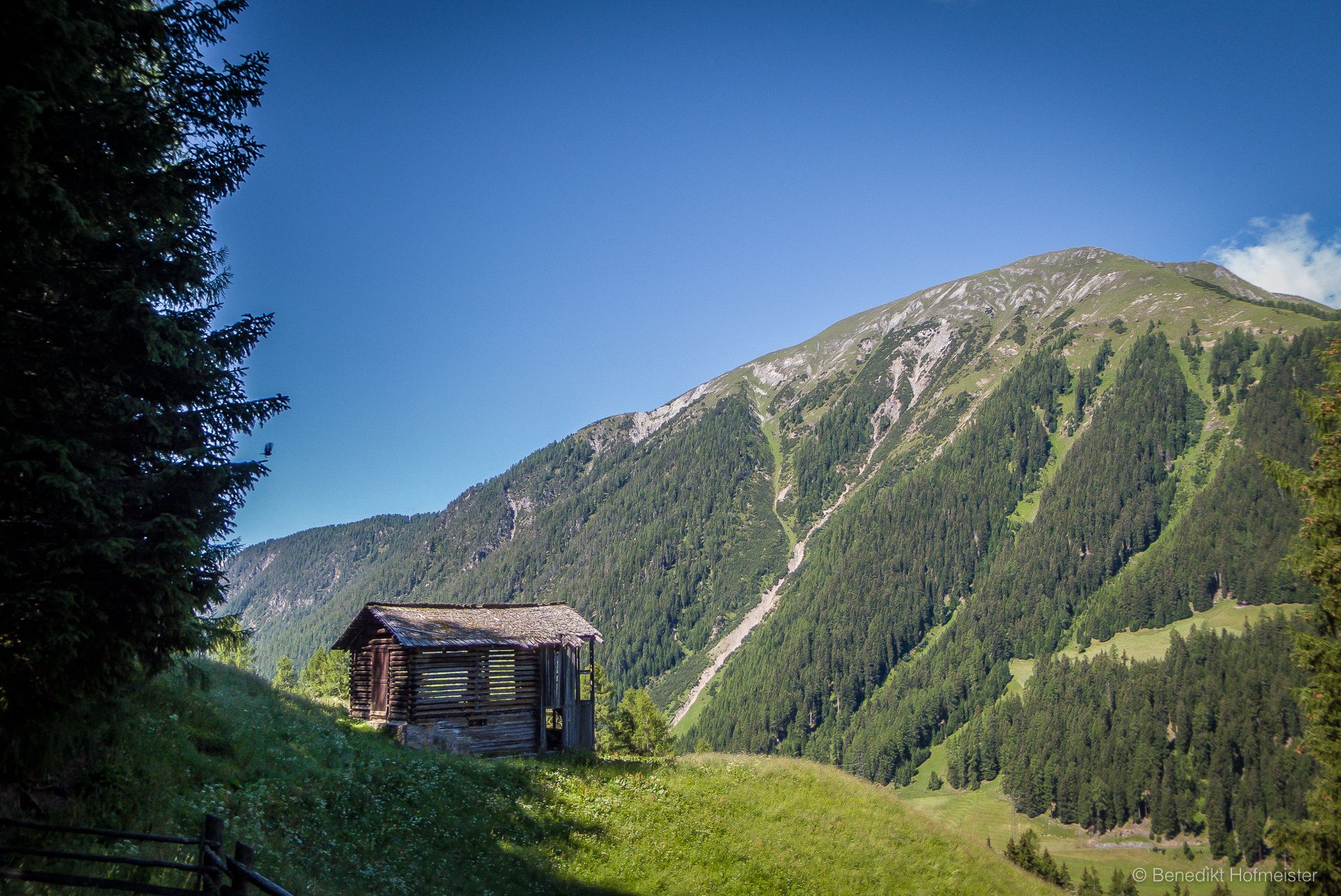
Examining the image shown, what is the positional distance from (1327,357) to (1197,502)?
220176mm

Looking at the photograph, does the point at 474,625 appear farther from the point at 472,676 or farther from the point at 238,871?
the point at 238,871

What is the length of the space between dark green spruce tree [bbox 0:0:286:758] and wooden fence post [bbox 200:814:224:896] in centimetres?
338

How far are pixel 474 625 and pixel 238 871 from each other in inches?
969

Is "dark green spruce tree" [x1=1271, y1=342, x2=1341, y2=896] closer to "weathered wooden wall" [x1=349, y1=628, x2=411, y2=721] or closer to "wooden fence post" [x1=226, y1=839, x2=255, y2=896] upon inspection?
"wooden fence post" [x1=226, y1=839, x2=255, y2=896]

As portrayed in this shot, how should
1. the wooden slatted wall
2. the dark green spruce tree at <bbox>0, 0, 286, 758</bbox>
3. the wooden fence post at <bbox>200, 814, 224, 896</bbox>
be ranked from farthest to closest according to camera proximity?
the wooden slatted wall
the dark green spruce tree at <bbox>0, 0, 286, 758</bbox>
the wooden fence post at <bbox>200, 814, 224, 896</bbox>

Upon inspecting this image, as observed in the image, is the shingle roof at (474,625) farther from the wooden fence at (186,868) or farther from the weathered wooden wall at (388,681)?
the wooden fence at (186,868)

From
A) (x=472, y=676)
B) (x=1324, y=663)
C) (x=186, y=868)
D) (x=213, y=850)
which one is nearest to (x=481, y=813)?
(x=472, y=676)

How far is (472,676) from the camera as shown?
29.8 metres

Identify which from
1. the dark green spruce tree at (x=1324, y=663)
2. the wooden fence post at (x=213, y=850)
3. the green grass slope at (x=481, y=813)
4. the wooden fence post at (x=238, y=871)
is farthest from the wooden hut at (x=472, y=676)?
the dark green spruce tree at (x=1324, y=663)

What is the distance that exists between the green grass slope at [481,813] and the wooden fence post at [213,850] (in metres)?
5.01

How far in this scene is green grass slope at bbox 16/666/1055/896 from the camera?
13492 millimetres

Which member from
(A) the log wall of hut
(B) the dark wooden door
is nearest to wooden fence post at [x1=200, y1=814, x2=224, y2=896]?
(A) the log wall of hut

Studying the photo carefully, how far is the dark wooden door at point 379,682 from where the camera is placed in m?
30.2

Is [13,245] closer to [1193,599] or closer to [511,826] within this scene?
[511,826]
